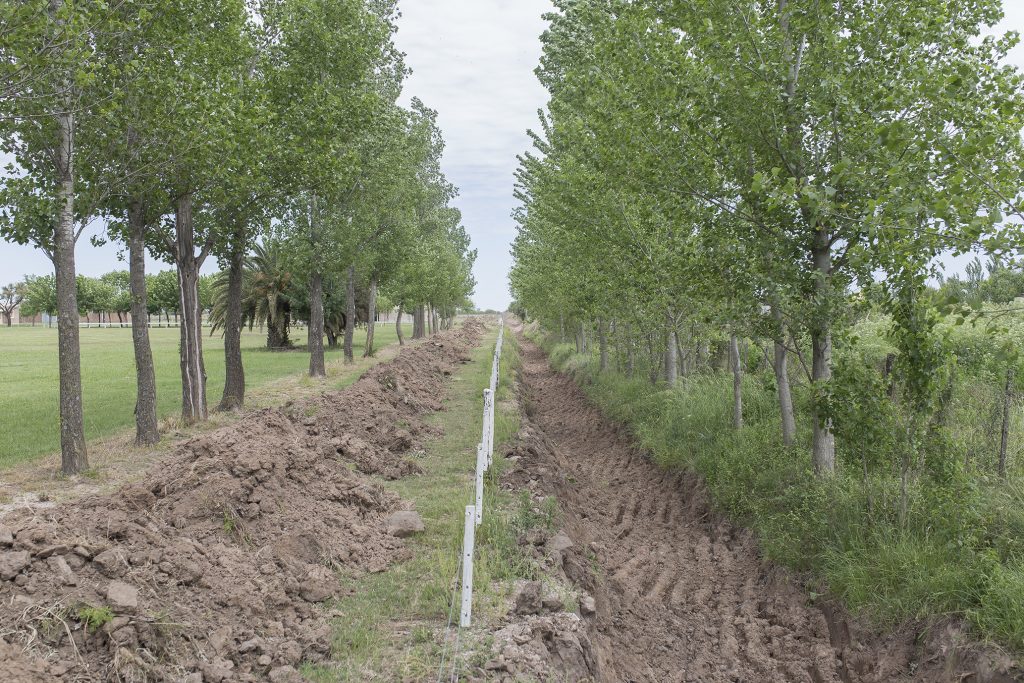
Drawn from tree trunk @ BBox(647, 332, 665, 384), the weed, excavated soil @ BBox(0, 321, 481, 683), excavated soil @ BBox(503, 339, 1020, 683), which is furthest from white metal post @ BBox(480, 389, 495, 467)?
tree trunk @ BBox(647, 332, 665, 384)

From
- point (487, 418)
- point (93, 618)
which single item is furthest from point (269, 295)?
point (93, 618)

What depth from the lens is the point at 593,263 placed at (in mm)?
17375

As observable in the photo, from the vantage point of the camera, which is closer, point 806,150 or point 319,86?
point 806,150

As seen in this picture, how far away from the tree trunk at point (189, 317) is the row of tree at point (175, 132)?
32 millimetres

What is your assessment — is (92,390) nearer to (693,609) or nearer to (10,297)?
(693,609)

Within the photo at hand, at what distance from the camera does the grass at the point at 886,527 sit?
5703mm

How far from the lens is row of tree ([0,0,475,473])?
9.52 metres

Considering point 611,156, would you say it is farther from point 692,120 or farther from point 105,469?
point 105,469

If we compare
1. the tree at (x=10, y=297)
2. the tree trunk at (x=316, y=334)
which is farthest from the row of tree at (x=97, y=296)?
the tree trunk at (x=316, y=334)

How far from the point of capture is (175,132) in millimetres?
11328

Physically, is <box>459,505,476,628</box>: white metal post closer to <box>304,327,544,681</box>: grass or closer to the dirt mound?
<box>304,327,544,681</box>: grass

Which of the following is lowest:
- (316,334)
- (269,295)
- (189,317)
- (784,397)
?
(784,397)

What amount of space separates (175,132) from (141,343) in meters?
3.59

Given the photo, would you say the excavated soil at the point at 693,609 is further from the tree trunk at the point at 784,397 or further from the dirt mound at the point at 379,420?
the dirt mound at the point at 379,420
